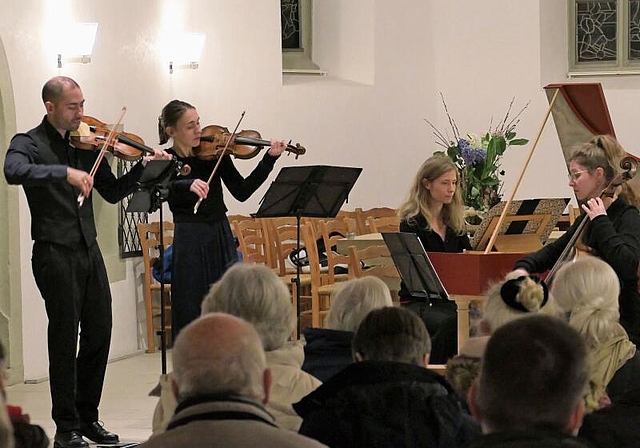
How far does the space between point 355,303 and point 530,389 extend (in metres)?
1.61

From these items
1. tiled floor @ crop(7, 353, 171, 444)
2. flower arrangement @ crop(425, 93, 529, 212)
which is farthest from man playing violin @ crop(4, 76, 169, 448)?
flower arrangement @ crop(425, 93, 529, 212)

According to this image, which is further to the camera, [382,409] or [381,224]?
[381,224]

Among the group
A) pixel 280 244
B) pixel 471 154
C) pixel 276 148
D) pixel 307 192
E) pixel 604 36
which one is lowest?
pixel 280 244

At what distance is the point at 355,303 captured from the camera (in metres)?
3.82

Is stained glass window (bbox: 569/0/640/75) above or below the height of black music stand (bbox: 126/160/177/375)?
above

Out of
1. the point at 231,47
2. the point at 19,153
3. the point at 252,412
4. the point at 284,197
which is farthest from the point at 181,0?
the point at 252,412

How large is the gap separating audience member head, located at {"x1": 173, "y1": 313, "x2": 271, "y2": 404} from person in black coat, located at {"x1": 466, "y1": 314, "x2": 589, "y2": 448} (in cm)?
47

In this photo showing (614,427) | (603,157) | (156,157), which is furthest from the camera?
(156,157)

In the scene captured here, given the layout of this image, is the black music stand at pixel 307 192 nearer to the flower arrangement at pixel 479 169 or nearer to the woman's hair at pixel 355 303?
the flower arrangement at pixel 479 169

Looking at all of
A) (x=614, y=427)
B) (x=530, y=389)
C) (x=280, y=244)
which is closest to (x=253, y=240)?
(x=280, y=244)

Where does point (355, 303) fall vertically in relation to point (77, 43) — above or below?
below

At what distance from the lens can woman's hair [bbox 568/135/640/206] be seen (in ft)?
18.1

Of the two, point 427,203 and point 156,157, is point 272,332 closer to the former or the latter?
point 156,157

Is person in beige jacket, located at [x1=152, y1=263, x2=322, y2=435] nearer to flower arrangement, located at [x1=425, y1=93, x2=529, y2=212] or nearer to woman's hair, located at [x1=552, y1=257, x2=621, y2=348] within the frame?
woman's hair, located at [x1=552, y1=257, x2=621, y2=348]
